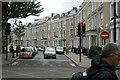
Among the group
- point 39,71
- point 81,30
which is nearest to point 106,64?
point 39,71

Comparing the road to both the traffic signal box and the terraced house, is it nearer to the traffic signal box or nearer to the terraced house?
the traffic signal box

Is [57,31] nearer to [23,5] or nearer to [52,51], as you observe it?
[52,51]

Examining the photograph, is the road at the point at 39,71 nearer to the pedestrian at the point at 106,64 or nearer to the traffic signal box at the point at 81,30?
the traffic signal box at the point at 81,30

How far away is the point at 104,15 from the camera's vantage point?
35812 millimetres

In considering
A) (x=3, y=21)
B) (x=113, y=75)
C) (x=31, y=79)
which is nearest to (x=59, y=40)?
(x=3, y=21)

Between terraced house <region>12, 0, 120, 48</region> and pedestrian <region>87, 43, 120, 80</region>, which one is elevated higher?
terraced house <region>12, 0, 120, 48</region>

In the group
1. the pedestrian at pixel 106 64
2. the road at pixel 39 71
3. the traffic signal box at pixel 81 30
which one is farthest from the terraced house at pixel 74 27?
the pedestrian at pixel 106 64

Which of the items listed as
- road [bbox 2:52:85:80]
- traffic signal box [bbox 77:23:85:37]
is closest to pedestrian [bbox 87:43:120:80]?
road [bbox 2:52:85:80]

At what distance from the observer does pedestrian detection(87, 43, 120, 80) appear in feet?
9.51

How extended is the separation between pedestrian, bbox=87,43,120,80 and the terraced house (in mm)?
24223

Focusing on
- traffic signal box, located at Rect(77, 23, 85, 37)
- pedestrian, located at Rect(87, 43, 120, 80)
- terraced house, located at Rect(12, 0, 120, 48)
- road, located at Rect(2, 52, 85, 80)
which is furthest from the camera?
terraced house, located at Rect(12, 0, 120, 48)

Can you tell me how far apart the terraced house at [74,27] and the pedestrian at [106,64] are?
24223 millimetres

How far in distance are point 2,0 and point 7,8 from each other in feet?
4.09

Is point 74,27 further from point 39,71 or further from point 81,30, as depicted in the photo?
point 39,71
